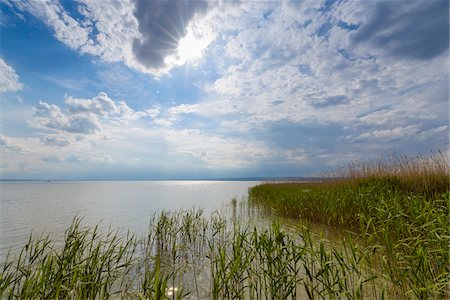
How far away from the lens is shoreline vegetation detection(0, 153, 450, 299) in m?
3.78

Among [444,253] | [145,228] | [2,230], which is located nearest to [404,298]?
[444,253]

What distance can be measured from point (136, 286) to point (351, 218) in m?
10.0

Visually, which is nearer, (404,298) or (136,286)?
(404,298)

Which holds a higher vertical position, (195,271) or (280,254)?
(280,254)

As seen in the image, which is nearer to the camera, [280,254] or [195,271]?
[280,254]

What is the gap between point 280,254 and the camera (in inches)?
173

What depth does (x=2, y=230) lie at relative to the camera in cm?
1310

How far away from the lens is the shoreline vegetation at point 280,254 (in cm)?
378

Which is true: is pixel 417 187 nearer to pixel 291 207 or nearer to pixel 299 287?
pixel 291 207

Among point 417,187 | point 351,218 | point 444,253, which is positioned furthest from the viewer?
point 417,187

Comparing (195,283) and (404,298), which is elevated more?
(404,298)

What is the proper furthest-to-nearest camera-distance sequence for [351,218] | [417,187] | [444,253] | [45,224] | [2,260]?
[45,224]
[417,187]
[351,218]
[2,260]
[444,253]

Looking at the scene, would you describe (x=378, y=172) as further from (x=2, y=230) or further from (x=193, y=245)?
(x=2, y=230)

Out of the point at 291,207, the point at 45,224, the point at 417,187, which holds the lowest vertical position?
the point at 45,224
